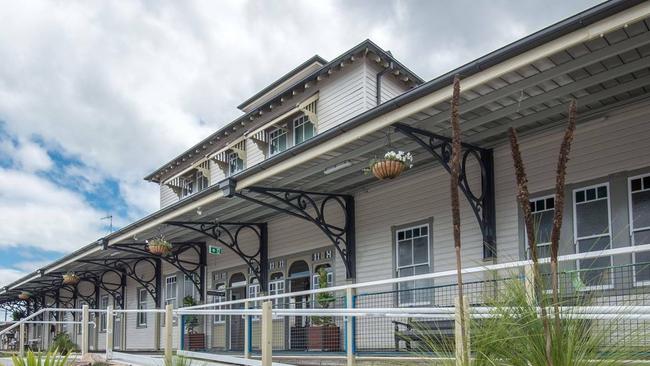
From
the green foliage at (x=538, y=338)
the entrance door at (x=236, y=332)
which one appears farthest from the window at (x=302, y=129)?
the green foliage at (x=538, y=338)

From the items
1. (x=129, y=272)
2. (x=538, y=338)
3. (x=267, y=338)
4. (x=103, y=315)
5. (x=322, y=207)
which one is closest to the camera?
(x=538, y=338)

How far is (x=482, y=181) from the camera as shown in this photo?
10.1 meters

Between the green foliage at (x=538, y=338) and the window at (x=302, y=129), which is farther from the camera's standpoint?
the window at (x=302, y=129)

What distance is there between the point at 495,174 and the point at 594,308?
7.13 meters

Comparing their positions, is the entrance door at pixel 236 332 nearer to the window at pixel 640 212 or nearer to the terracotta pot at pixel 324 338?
the terracotta pot at pixel 324 338

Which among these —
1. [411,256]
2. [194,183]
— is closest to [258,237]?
[411,256]

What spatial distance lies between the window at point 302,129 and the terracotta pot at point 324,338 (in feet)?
21.6

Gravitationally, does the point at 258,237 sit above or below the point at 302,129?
below

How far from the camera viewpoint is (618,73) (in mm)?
7469

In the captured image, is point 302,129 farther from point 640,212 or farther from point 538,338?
point 538,338

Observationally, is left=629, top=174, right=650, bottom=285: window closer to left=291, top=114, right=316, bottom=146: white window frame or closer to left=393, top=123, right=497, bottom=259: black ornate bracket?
left=393, top=123, right=497, bottom=259: black ornate bracket

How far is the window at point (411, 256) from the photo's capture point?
11.3m

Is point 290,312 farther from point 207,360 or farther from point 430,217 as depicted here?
point 430,217

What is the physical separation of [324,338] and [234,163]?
31.7 ft
